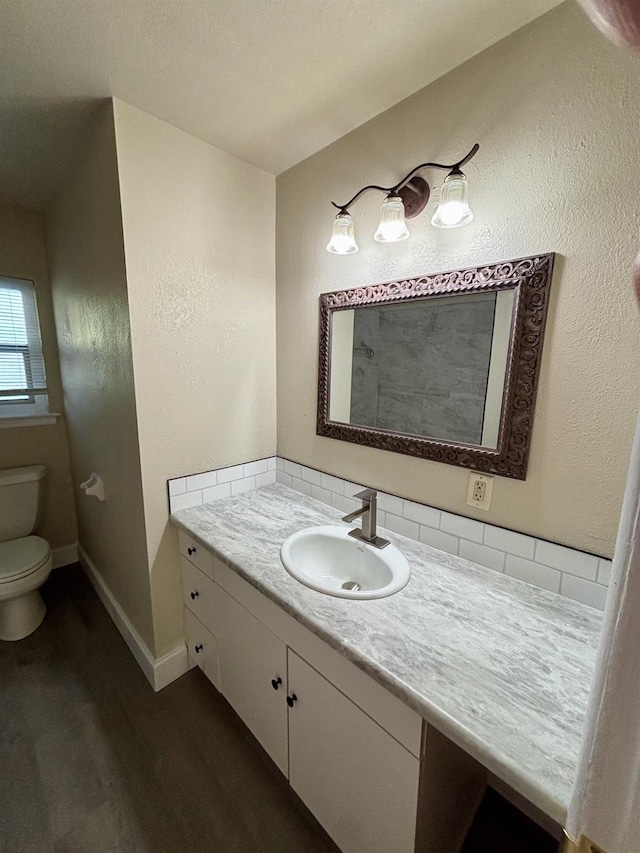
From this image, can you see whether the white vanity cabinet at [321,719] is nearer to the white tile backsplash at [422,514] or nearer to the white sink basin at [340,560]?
the white sink basin at [340,560]

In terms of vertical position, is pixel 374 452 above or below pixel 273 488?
above

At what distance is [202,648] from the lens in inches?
57.9

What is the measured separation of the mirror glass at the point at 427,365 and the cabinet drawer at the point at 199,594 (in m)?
0.85

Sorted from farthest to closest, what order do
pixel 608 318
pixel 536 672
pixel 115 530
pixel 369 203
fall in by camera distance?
pixel 115 530
pixel 369 203
pixel 608 318
pixel 536 672

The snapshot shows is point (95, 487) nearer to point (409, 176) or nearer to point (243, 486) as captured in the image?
point (243, 486)

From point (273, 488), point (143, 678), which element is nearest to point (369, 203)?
point (273, 488)

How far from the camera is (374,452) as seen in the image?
53.9 inches

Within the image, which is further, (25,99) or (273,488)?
(273,488)

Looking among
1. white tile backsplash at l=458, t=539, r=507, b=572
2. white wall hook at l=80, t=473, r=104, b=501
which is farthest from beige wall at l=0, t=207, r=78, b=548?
white tile backsplash at l=458, t=539, r=507, b=572

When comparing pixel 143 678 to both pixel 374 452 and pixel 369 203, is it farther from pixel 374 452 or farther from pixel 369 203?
pixel 369 203

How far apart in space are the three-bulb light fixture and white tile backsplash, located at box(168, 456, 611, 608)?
0.90 metres

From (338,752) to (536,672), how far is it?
0.55 m

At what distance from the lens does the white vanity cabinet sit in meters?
0.78

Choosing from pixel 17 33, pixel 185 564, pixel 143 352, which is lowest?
pixel 185 564
